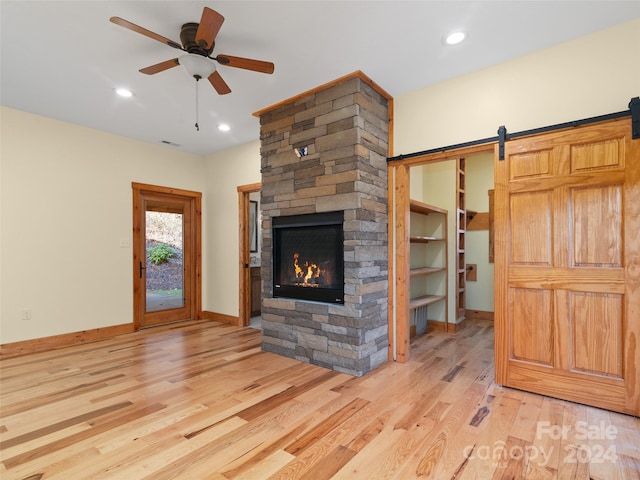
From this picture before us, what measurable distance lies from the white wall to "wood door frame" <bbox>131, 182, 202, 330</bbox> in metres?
0.09

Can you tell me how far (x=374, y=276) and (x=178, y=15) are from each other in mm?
2598

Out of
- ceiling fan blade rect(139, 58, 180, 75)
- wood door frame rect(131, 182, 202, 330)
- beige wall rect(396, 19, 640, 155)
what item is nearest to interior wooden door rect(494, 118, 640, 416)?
beige wall rect(396, 19, 640, 155)

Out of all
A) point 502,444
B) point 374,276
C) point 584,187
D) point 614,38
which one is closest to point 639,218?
point 584,187

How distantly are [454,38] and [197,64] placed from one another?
195 centimetres

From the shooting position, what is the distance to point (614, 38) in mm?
2344

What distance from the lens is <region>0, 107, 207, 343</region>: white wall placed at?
3707mm

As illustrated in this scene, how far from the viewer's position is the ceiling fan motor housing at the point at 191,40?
7.62 feet

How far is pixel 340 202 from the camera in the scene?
3.06 metres

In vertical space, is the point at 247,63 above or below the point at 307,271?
above

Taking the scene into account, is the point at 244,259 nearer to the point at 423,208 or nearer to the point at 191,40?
the point at 423,208

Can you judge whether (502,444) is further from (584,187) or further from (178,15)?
(178,15)

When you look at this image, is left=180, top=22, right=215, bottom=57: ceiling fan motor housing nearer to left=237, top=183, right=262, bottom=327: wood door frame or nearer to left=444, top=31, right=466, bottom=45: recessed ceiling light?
left=444, top=31, right=466, bottom=45: recessed ceiling light

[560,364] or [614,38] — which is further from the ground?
[614,38]

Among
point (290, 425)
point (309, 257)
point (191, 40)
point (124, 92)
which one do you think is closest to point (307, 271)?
point (309, 257)
